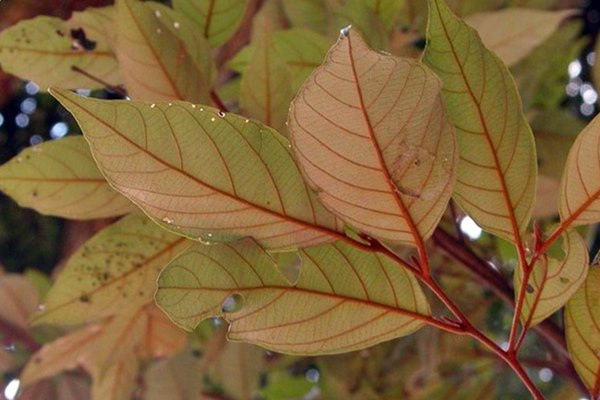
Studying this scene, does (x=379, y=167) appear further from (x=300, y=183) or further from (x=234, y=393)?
(x=234, y=393)

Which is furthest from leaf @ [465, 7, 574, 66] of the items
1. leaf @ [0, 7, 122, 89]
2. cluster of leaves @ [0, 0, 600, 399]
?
leaf @ [0, 7, 122, 89]

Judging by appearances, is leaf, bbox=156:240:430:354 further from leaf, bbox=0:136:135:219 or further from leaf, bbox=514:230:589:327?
leaf, bbox=0:136:135:219

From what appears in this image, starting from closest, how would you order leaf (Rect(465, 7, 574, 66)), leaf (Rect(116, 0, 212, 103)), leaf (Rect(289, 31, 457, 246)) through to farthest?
1. leaf (Rect(289, 31, 457, 246))
2. leaf (Rect(116, 0, 212, 103))
3. leaf (Rect(465, 7, 574, 66))

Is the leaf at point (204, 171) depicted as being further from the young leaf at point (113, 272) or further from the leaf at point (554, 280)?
the young leaf at point (113, 272)

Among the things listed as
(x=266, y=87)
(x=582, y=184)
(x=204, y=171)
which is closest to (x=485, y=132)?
(x=582, y=184)

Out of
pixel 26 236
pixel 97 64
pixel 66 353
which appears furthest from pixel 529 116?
pixel 26 236

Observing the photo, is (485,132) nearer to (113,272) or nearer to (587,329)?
(587,329)
